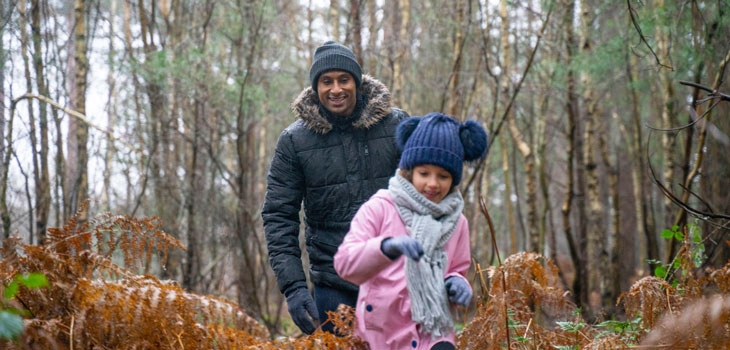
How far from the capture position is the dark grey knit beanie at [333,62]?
3979 millimetres

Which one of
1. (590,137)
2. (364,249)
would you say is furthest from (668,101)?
(364,249)

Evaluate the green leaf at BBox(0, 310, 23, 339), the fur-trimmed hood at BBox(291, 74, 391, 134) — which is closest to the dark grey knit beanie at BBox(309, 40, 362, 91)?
the fur-trimmed hood at BBox(291, 74, 391, 134)

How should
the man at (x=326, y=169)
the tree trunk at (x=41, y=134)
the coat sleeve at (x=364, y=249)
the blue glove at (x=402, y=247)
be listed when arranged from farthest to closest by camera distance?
1. the tree trunk at (x=41, y=134)
2. the man at (x=326, y=169)
3. the coat sleeve at (x=364, y=249)
4. the blue glove at (x=402, y=247)

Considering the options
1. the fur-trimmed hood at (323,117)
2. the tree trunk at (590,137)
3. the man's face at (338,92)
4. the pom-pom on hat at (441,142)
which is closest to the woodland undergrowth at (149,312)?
the pom-pom on hat at (441,142)

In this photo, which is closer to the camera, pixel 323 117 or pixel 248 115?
pixel 323 117

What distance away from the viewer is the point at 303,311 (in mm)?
3713

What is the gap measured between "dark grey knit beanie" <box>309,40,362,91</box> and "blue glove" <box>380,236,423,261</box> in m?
1.55

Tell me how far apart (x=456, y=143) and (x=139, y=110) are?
10.1m

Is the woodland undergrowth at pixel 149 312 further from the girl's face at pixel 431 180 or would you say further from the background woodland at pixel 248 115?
the background woodland at pixel 248 115

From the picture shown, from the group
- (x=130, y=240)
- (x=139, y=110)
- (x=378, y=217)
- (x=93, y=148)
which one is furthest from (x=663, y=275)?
(x=139, y=110)

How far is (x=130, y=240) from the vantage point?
3.69m

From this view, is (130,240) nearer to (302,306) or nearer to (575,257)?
(302,306)

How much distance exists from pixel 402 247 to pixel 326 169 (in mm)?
1385

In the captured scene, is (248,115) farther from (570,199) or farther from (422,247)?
(422,247)
